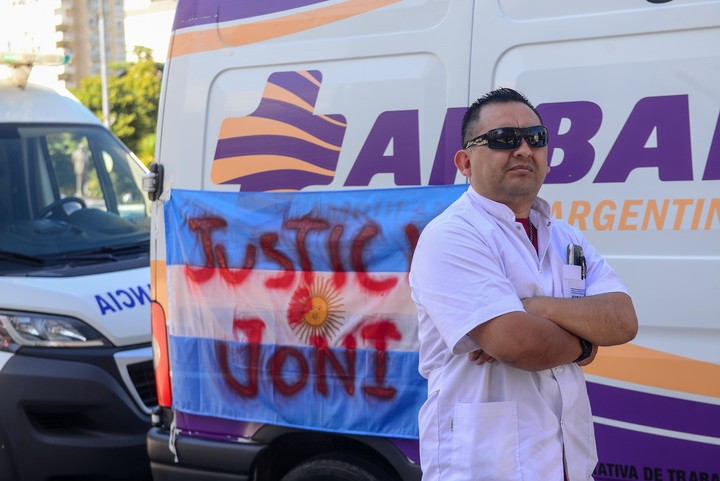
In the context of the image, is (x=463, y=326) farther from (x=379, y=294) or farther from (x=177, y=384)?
(x=177, y=384)

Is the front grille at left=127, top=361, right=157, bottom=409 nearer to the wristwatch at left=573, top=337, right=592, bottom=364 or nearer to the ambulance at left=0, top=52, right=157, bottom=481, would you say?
the ambulance at left=0, top=52, right=157, bottom=481

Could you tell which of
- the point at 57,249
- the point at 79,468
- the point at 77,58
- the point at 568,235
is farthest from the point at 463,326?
the point at 77,58

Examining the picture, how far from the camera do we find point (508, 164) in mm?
2326

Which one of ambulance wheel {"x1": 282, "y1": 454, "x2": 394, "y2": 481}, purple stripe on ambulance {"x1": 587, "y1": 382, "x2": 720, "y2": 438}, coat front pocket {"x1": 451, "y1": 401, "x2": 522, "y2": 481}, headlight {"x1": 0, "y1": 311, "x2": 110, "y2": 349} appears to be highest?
coat front pocket {"x1": 451, "y1": 401, "x2": 522, "y2": 481}

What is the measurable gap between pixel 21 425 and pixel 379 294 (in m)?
2.56

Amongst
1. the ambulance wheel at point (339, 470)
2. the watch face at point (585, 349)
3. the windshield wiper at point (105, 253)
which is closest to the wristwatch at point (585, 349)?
the watch face at point (585, 349)

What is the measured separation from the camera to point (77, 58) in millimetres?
66125

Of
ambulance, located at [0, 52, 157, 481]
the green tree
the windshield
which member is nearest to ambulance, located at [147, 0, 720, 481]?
ambulance, located at [0, 52, 157, 481]

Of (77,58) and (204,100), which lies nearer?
(204,100)

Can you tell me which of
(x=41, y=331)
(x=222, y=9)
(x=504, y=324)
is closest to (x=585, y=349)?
(x=504, y=324)

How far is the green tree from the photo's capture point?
37.6 m

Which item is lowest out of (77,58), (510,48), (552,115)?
(552,115)

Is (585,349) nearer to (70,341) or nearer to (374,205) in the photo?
(374,205)

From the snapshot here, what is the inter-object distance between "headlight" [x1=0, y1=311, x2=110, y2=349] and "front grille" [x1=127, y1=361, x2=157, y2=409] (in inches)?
9.7
